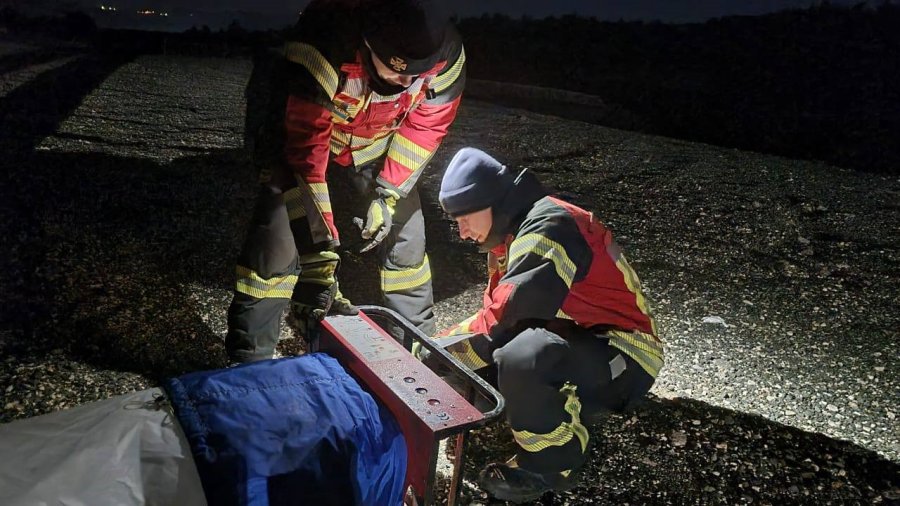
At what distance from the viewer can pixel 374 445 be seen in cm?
149

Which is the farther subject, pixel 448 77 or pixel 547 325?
pixel 448 77

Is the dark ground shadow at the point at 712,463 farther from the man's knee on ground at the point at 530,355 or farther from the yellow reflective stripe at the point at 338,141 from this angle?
the yellow reflective stripe at the point at 338,141

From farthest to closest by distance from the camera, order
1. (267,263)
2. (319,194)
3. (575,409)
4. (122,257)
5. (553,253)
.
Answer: (122,257) < (267,263) < (319,194) < (575,409) < (553,253)

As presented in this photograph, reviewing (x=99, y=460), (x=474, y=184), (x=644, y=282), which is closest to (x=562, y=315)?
(x=474, y=184)

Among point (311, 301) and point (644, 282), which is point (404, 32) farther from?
point (644, 282)

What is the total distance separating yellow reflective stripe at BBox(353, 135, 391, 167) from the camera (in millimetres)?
3041

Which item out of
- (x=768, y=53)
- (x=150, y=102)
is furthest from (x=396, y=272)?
(x=768, y=53)

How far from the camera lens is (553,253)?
2113 millimetres

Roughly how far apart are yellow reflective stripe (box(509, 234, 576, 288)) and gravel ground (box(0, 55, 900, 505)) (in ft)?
2.80

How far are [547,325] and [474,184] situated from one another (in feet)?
1.98

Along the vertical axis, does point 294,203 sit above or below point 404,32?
below

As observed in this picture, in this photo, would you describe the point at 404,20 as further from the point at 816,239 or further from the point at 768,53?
the point at 768,53

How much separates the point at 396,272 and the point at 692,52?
42.5ft

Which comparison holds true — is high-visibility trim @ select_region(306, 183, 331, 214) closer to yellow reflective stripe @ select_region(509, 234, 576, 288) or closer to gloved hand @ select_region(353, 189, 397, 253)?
gloved hand @ select_region(353, 189, 397, 253)
